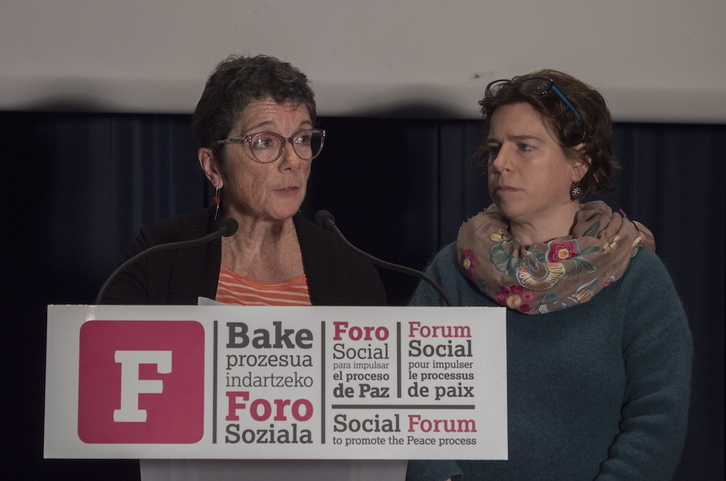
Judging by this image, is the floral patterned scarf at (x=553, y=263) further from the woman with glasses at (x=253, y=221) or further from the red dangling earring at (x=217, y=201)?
the red dangling earring at (x=217, y=201)

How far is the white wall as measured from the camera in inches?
95.2

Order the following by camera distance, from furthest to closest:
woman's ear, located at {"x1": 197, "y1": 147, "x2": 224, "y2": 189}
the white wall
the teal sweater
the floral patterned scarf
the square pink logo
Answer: the white wall, woman's ear, located at {"x1": 197, "y1": 147, "x2": 224, "y2": 189}, the floral patterned scarf, the teal sweater, the square pink logo

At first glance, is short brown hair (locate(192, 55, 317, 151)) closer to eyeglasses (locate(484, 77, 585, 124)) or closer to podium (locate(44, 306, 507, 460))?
eyeglasses (locate(484, 77, 585, 124))

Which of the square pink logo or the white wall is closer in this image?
the square pink logo

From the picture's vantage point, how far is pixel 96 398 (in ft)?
3.30

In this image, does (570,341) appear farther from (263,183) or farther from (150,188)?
(150,188)

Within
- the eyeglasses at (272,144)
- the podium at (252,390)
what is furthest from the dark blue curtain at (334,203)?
the podium at (252,390)

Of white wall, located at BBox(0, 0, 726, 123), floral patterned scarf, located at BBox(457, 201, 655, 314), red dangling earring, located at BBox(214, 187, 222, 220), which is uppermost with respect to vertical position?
white wall, located at BBox(0, 0, 726, 123)

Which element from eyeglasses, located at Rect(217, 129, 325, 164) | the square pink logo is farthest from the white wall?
the square pink logo

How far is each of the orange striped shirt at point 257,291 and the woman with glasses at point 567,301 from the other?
242mm

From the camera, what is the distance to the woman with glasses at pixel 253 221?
5.14ft

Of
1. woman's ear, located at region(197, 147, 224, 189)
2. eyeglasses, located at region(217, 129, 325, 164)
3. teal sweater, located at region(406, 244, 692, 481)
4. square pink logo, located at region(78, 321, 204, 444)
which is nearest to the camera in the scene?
square pink logo, located at region(78, 321, 204, 444)

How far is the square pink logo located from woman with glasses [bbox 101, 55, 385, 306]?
0.51m

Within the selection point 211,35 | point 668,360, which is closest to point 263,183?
point 668,360
